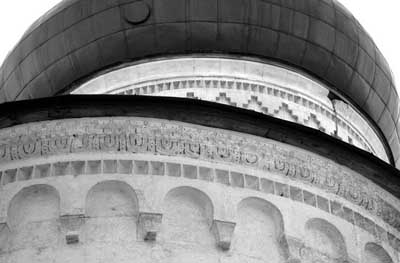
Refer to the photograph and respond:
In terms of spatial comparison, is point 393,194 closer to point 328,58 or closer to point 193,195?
point 193,195

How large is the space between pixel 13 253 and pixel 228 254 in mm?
1253

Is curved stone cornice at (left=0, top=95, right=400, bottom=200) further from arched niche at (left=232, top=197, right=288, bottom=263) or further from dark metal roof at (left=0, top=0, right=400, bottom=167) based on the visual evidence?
dark metal roof at (left=0, top=0, right=400, bottom=167)

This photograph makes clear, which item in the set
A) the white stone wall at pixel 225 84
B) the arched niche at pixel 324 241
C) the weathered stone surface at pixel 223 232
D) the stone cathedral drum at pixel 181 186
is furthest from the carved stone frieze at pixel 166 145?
the white stone wall at pixel 225 84

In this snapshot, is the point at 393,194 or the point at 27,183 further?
the point at 393,194

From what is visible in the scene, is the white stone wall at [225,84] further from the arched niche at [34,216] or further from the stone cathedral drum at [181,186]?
the arched niche at [34,216]

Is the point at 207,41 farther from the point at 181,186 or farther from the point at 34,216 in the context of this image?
the point at 34,216

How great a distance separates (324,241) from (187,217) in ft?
2.94

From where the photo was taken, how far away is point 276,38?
28.2ft

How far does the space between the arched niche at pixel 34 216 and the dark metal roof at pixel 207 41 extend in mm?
2673

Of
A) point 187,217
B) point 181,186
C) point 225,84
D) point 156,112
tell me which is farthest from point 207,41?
point 187,217

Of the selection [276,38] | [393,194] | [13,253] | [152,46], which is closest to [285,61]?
[276,38]

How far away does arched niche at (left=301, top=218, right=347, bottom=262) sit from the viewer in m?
6.23

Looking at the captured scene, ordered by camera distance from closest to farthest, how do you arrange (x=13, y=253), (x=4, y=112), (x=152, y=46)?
(x=13, y=253), (x=4, y=112), (x=152, y=46)

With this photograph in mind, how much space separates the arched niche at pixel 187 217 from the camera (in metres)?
6.00
